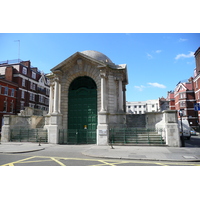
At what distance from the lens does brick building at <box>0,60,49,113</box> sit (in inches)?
1781

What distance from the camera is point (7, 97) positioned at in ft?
138

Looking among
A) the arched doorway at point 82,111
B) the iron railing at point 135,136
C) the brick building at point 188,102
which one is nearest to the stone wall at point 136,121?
the iron railing at point 135,136

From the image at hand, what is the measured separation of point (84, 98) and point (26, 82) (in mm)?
33269

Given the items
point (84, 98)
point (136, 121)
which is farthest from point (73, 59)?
point (136, 121)

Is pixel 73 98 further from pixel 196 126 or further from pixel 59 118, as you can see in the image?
pixel 196 126

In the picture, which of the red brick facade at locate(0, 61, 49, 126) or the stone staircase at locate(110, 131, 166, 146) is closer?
the stone staircase at locate(110, 131, 166, 146)

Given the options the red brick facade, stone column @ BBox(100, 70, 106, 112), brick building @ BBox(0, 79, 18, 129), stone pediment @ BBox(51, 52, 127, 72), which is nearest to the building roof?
stone pediment @ BBox(51, 52, 127, 72)

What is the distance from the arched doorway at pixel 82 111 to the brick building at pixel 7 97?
26.6 meters

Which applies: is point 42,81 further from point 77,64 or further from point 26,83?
point 77,64

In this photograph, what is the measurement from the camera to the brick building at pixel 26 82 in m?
45.2

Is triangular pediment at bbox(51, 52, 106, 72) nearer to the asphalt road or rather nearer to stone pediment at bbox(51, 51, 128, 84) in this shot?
stone pediment at bbox(51, 51, 128, 84)

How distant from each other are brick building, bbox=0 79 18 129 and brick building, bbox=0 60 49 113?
45.1 inches

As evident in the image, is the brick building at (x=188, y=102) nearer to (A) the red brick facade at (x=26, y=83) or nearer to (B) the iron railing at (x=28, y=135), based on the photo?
(A) the red brick facade at (x=26, y=83)

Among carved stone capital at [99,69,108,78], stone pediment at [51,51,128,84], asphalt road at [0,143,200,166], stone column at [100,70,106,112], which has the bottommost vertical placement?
asphalt road at [0,143,200,166]
